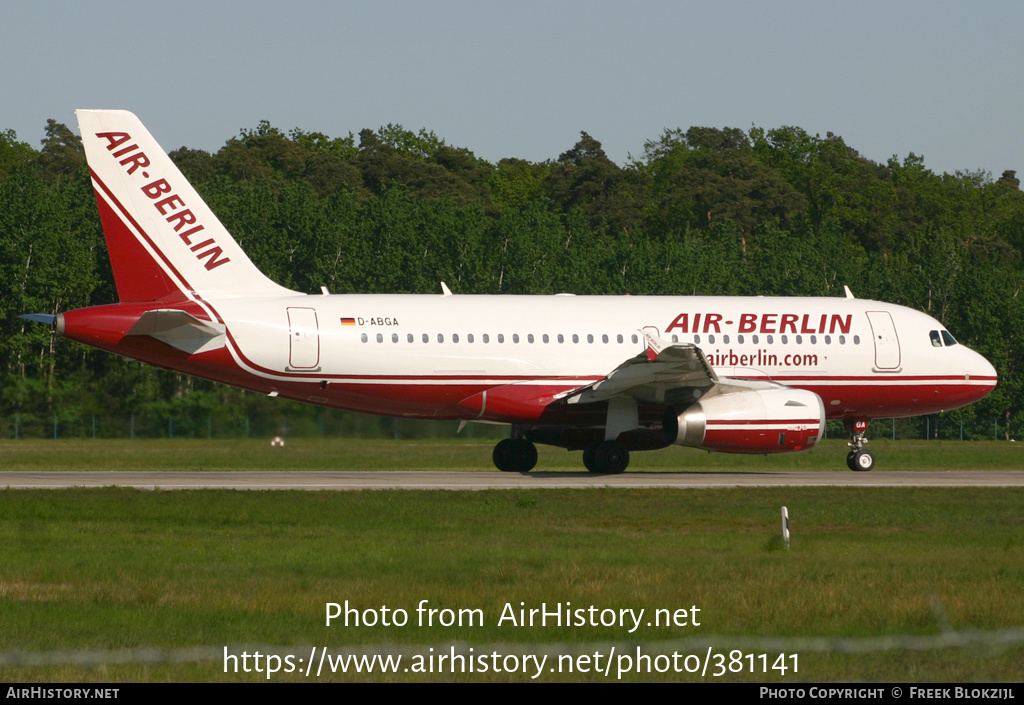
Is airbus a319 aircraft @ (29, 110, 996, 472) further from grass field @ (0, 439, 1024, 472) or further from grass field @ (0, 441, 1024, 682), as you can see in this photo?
grass field @ (0, 441, 1024, 682)

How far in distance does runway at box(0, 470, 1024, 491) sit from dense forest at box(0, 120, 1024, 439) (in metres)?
8.14

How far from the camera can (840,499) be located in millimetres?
24672

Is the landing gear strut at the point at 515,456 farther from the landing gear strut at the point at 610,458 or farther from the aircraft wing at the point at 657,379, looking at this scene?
the aircraft wing at the point at 657,379

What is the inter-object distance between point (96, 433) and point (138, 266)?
16.2 meters

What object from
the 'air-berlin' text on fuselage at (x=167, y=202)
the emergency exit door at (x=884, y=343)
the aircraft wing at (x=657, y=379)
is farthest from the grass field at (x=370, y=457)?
the 'air-berlin' text on fuselage at (x=167, y=202)

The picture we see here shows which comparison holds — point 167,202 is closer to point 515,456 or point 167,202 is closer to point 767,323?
point 515,456

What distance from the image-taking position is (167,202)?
3023cm

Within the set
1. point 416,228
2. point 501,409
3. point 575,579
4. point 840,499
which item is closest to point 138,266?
point 501,409

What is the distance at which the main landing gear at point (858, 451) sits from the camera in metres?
33.8

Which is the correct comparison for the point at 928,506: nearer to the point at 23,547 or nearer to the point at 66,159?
the point at 23,547

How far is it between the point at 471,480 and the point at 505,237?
48615 mm

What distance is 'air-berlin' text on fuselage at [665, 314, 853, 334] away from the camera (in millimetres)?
32438

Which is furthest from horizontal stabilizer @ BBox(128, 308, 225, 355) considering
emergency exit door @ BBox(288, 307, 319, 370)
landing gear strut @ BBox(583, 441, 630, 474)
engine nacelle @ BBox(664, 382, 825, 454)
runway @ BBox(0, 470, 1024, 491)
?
engine nacelle @ BBox(664, 382, 825, 454)

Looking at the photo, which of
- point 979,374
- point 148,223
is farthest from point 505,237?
point 148,223
